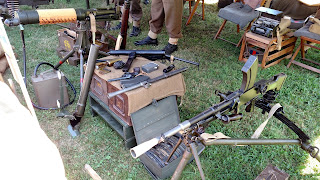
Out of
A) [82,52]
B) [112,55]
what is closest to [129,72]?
[112,55]

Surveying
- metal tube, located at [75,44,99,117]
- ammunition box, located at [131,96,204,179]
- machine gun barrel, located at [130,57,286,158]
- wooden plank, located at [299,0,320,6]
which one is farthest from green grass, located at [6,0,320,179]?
wooden plank, located at [299,0,320,6]

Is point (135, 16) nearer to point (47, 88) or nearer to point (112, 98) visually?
point (47, 88)

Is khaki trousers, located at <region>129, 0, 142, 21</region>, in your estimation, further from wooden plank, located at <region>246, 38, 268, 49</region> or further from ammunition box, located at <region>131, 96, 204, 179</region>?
ammunition box, located at <region>131, 96, 204, 179</region>

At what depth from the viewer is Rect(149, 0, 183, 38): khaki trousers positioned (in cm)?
488

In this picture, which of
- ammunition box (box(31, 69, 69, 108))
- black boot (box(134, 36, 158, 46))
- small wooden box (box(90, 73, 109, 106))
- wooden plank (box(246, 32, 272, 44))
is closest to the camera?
small wooden box (box(90, 73, 109, 106))

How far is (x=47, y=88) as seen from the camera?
137 inches

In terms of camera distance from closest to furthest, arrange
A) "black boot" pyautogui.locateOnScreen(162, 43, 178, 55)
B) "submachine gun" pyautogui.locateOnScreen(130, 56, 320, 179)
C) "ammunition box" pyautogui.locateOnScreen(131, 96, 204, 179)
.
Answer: "submachine gun" pyautogui.locateOnScreen(130, 56, 320, 179) → "ammunition box" pyautogui.locateOnScreen(131, 96, 204, 179) → "black boot" pyautogui.locateOnScreen(162, 43, 178, 55)

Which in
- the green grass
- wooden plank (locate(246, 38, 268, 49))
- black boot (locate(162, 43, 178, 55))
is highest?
wooden plank (locate(246, 38, 268, 49))

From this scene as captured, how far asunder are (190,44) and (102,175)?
3857mm

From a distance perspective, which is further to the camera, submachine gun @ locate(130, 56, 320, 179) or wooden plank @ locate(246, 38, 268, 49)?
wooden plank @ locate(246, 38, 268, 49)

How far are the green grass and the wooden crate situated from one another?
18cm

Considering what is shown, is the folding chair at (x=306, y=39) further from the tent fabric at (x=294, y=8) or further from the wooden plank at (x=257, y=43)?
the wooden plank at (x=257, y=43)

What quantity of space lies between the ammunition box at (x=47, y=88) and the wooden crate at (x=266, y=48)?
3.42 metres

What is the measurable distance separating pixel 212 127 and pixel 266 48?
2156 millimetres
